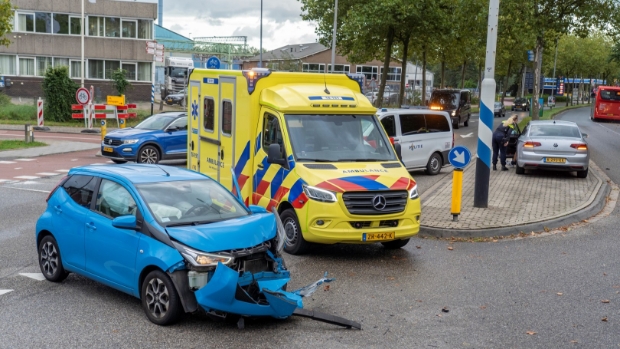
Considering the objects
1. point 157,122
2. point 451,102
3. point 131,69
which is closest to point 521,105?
point 451,102

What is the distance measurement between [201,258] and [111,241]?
1.30m

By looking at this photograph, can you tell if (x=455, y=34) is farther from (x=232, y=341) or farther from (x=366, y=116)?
(x=232, y=341)

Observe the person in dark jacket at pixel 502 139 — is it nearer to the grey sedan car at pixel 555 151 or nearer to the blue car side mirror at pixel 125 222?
the grey sedan car at pixel 555 151

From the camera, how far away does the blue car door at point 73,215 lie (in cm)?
802

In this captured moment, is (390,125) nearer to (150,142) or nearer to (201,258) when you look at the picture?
(150,142)

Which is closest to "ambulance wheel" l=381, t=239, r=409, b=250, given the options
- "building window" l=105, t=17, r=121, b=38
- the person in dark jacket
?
the person in dark jacket

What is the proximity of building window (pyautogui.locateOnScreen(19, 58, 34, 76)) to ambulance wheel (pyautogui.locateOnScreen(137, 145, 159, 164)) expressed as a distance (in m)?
32.8

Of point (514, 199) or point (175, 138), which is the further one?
point (175, 138)

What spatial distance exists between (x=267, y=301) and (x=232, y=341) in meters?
0.50

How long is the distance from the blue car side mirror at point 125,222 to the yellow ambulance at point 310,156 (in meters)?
3.08

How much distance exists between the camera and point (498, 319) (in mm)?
7422

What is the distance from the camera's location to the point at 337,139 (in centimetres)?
1077

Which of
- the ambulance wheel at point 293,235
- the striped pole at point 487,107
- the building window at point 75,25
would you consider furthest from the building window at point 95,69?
the ambulance wheel at point 293,235

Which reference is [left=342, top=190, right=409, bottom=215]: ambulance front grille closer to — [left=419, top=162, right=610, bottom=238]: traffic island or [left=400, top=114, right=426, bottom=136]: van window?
[left=419, top=162, right=610, bottom=238]: traffic island
